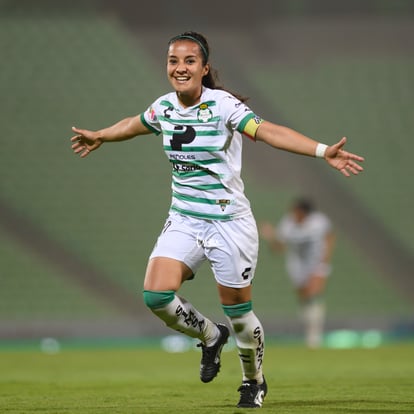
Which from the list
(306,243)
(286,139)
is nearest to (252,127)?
(286,139)

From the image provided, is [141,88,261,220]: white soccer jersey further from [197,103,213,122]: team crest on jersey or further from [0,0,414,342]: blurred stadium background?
[0,0,414,342]: blurred stadium background

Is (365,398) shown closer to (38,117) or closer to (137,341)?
(137,341)

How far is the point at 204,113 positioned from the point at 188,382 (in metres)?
3.43

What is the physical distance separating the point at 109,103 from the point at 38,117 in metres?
1.36

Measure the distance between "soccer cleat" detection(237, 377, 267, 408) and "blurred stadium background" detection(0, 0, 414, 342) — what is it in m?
11.5

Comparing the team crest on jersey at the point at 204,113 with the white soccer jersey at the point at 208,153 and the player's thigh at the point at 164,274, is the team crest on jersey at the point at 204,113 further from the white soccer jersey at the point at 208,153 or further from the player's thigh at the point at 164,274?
the player's thigh at the point at 164,274

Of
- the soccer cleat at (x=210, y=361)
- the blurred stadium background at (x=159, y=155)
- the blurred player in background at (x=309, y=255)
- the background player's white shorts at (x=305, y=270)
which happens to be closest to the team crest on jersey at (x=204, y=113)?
the soccer cleat at (x=210, y=361)

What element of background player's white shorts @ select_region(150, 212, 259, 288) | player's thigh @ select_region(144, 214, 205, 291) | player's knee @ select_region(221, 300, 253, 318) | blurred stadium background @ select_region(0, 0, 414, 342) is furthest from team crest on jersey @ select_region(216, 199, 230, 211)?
blurred stadium background @ select_region(0, 0, 414, 342)

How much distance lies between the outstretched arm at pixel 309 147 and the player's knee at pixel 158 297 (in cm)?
117

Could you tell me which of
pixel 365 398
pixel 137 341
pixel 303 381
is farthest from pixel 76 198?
pixel 365 398

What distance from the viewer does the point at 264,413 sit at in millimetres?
6328

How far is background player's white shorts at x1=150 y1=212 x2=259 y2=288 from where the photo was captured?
22.2 ft

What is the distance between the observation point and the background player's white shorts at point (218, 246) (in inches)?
266

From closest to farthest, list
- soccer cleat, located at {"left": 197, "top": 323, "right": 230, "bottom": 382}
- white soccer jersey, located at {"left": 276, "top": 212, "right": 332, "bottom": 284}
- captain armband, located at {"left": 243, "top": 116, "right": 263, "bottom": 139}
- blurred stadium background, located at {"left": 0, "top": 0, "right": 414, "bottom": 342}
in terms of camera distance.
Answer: captain armband, located at {"left": 243, "top": 116, "right": 263, "bottom": 139}
soccer cleat, located at {"left": 197, "top": 323, "right": 230, "bottom": 382}
white soccer jersey, located at {"left": 276, "top": 212, "right": 332, "bottom": 284}
blurred stadium background, located at {"left": 0, "top": 0, "right": 414, "bottom": 342}
